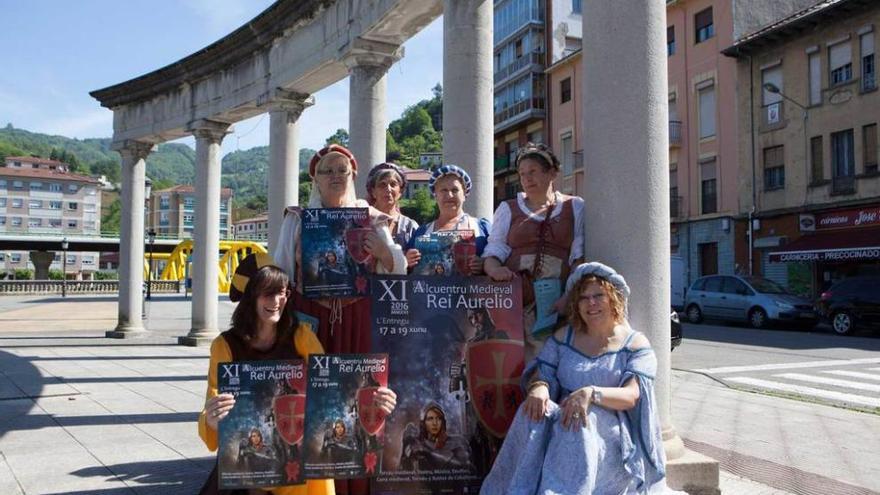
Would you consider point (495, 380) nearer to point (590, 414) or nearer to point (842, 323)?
point (590, 414)

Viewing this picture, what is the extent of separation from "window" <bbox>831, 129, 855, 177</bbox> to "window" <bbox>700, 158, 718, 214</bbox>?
556cm

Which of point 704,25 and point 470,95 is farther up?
point 704,25

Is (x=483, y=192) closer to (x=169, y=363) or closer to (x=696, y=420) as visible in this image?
(x=696, y=420)

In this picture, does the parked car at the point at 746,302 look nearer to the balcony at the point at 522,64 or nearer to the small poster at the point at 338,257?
the small poster at the point at 338,257

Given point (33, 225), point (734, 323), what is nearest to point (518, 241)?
point (734, 323)

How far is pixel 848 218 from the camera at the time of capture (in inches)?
929

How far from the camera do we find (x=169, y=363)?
12.2 metres

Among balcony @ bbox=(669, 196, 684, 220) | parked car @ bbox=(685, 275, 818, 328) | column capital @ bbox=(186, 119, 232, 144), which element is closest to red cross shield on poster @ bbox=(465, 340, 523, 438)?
column capital @ bbox=(186, 119, 232, 144)

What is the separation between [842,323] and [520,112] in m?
27.7

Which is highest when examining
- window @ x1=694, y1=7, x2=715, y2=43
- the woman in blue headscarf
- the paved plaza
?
window @ x1=694, y1=7, x2=715, y2=43

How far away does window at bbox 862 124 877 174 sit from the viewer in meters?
23.0

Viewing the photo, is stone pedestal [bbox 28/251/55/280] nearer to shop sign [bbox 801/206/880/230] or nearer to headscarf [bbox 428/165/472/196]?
shop sign [bbox 801/206/880/230]

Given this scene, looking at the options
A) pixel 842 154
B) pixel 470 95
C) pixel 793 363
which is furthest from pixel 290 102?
pixel 842 154

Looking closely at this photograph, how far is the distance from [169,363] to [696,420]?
8786 mm
